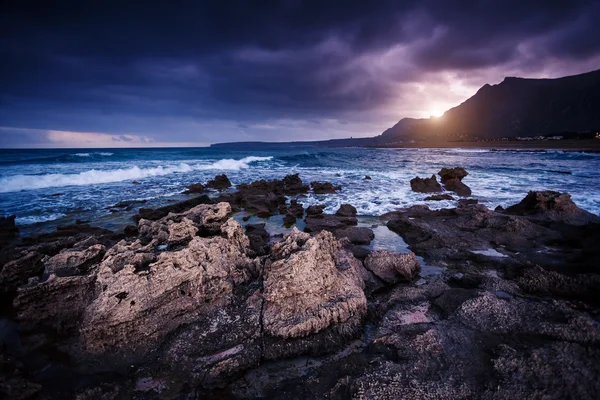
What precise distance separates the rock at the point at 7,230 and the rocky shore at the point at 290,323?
3.83m

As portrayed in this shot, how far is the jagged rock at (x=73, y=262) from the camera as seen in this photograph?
19.5 ft

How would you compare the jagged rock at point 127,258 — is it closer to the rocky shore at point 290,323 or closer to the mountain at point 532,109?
the rocky shore at point 290,323

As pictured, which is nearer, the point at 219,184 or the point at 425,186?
the point at 425,186

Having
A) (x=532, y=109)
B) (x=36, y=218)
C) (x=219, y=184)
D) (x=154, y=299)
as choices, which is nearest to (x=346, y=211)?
(x=154, y=299)

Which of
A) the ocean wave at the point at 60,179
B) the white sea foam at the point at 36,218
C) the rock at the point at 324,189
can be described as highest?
the ocean wave at the point at 60,179

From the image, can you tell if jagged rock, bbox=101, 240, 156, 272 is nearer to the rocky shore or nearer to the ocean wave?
the rocky shore

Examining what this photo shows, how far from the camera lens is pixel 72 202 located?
56.0ft

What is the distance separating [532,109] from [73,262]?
20416cm

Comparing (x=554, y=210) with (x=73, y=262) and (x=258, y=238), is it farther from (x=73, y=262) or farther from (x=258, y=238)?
(x=73, y=262)

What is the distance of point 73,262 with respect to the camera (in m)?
6.14

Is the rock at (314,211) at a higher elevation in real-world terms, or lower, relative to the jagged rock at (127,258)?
lower

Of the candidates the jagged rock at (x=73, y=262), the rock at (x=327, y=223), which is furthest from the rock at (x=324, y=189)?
the jagged rock at (x=73, y=262)

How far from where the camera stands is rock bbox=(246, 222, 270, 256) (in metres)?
8.31

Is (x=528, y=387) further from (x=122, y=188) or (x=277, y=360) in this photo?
(x=122, y=188)
